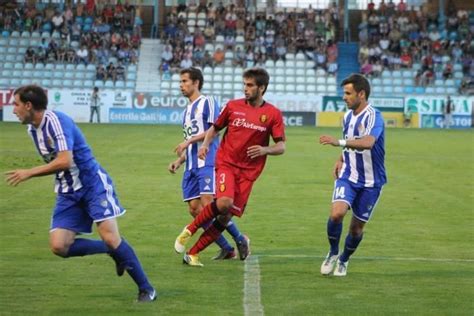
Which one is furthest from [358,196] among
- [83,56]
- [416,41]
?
[416,41]

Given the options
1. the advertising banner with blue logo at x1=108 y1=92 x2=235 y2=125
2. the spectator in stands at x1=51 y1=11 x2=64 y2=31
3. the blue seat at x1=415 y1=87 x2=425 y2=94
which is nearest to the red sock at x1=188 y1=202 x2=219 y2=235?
the advertising banner with blue logo at x1=108 y1=92 x2=235 y2=125

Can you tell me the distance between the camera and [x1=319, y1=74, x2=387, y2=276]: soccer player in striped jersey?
1132cm

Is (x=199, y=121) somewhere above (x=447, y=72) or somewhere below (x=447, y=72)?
below

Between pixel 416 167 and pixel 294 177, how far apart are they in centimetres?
460

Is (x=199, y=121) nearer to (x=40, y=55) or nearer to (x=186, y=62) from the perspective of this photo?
(x=186, y=62)

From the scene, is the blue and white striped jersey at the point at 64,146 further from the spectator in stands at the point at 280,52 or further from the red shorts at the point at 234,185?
the spectator in stands at the point at 280,52

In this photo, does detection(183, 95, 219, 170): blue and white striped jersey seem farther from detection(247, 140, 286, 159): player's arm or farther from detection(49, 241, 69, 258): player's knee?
detection(49, 241, 69, 258): player's knee

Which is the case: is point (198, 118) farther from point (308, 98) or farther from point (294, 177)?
point (308, 98)

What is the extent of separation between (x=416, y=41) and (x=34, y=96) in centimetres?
5234

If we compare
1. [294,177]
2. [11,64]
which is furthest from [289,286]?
[11,64]

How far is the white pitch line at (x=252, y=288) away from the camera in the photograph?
9375 mm

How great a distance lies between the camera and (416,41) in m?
60.1

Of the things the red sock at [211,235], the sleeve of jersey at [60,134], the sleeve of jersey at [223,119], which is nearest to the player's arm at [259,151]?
the sleeve of jersey at [223,119]

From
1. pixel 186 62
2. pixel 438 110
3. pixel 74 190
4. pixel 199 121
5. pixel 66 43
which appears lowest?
pixel 438 110
